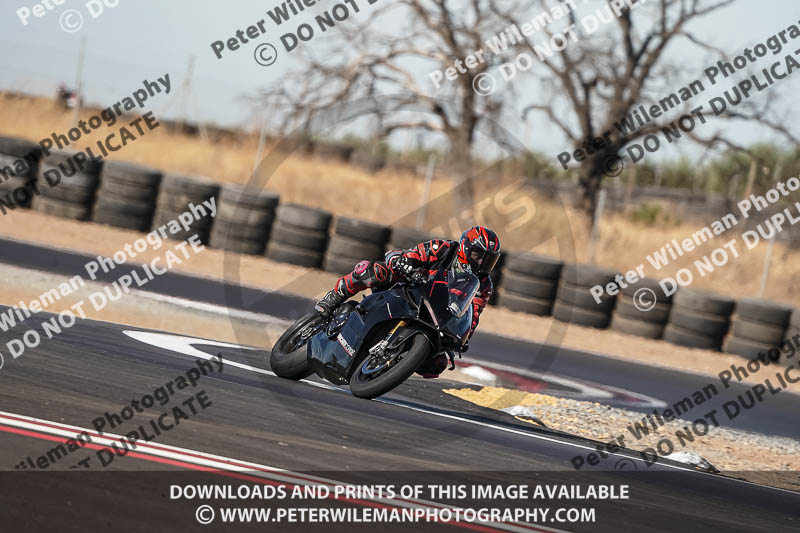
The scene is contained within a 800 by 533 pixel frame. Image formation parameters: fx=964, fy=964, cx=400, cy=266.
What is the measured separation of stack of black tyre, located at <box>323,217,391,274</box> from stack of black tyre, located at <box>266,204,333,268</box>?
30 centimetres

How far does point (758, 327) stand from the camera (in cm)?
1493

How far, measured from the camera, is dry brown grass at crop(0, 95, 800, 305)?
77.4ft

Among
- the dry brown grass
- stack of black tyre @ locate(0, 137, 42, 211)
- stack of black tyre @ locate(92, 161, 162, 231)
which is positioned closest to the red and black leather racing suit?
stack of black tyre @ locate(92, 161, 162, 231)

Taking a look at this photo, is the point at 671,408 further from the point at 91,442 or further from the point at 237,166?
the point at 237,166

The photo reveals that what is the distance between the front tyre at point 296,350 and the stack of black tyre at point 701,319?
912 centimetres

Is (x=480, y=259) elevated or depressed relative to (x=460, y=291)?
elevated

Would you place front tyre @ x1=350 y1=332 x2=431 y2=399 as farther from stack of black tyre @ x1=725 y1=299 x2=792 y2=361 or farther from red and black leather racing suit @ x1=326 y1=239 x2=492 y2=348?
stack of black tyre @ x1=725 y1=299 x2=792 y2=361

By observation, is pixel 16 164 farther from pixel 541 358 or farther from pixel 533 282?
pixel 541 358

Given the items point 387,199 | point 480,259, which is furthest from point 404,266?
point 387,199

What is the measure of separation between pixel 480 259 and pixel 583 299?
9023 mm

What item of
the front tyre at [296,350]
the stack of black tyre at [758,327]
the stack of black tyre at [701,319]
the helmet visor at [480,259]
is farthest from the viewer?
the stack of black tyre at [701,319]

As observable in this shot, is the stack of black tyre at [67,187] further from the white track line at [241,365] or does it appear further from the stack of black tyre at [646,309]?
the stack of black tyre at [646,309]

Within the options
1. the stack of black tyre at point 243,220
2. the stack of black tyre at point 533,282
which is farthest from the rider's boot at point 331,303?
the stack of black tyre at point 243,220

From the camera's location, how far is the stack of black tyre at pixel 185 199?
54.1 feet
